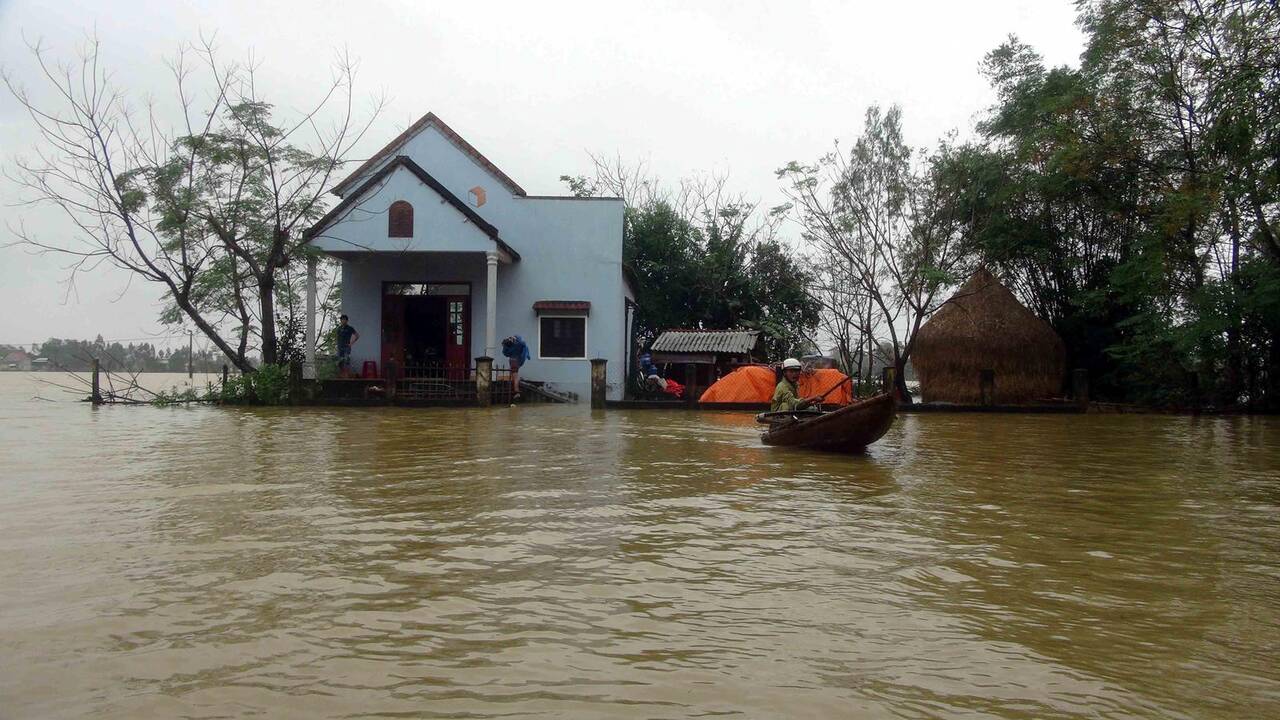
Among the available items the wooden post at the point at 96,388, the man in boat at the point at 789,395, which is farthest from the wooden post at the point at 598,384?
the wooden post at the point at 96,388

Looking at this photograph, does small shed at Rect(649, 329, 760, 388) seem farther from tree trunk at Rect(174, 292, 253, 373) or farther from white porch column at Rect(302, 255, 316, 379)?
tree trunk at Rect(174, 292, 253, 373)

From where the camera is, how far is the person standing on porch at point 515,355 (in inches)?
822

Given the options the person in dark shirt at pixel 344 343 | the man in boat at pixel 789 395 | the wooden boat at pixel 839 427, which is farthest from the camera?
the person in dark shirt at pixel 344 343

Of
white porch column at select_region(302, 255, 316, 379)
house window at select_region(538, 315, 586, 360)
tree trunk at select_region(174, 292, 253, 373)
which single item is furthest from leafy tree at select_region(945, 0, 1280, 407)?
tree trunk at select_region(174, 292, 253, 373)

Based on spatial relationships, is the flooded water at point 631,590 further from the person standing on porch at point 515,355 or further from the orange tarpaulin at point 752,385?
the person standing on porch at point 515,355

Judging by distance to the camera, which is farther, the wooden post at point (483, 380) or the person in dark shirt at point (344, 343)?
the person in dark shirt at point (344, 343)

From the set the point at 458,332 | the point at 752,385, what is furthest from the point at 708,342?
the point at 458,332

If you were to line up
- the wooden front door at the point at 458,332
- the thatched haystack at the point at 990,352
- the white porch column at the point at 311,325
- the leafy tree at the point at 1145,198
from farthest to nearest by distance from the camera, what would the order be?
the thatched haystack at the point at 990,352 < the wooden front door at the point at 458,332 < the white porch column at the point at 311,325 < the leafy tree at the point at 1145,198

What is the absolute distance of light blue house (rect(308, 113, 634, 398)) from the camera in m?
22.4

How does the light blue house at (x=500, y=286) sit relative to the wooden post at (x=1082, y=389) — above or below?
above

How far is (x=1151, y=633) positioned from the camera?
374 cm

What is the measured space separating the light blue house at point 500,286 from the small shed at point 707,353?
175 cm

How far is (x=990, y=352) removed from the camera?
2305cm

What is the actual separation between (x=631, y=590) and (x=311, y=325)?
1780 centimetres
